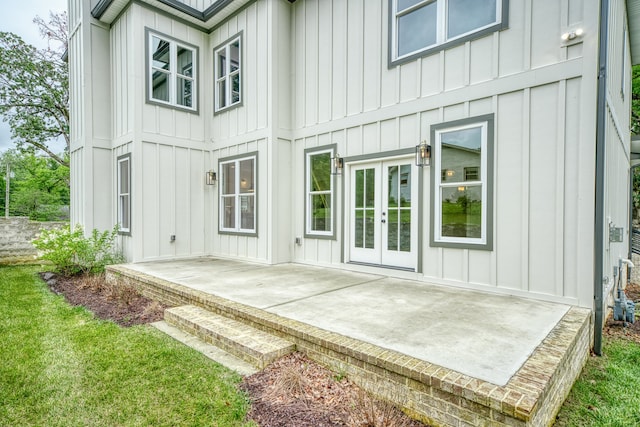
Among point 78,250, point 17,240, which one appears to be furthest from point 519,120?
point 17,240

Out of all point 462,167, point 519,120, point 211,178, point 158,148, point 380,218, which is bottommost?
point 380,218

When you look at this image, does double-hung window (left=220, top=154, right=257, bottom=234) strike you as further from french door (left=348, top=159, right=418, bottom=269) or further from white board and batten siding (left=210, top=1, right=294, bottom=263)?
french door (left=348, top=159, right=418, bottom=269)

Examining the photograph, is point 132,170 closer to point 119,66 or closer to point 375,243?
point 119,66

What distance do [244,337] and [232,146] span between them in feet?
17.4

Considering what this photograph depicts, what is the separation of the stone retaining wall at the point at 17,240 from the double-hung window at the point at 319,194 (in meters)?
7.28

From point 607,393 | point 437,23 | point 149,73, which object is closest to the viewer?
point 607,393

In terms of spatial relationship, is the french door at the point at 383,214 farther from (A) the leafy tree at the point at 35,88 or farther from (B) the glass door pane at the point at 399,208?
(A) the leafy tree at the point at 35,88

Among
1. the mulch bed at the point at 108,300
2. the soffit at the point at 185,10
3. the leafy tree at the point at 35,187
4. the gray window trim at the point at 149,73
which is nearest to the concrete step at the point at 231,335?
the mulch bed at the point at 108,300

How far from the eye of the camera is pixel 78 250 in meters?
7.13

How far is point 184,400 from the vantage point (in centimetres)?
251

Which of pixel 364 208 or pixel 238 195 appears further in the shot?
pixel 238 195

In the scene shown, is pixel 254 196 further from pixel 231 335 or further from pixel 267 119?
pixel 231 335


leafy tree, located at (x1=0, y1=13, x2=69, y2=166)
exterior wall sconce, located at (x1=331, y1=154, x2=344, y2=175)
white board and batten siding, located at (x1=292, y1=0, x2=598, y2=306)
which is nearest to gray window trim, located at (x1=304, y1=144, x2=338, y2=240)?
exterior wall sconce, located at (x1=331, y1=154, x2=344, y2=175)

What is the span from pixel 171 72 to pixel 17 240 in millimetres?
6147
